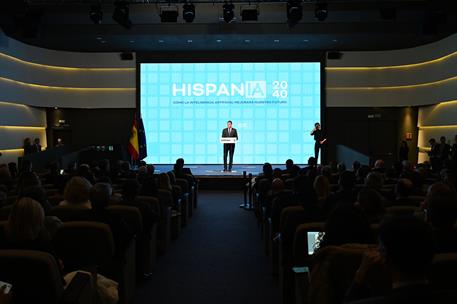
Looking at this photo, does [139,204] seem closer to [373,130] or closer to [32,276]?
[32,276]

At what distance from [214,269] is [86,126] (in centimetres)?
1328

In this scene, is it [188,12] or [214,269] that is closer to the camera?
[214,269]

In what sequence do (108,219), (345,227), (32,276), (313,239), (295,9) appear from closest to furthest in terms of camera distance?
1. (32,276)
2. (345,227)
3. (313,239)
4. (108,219)
5. (295,9)

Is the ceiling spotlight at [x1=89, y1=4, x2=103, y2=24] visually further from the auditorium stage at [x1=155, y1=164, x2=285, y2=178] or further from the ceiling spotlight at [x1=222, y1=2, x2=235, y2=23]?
the auditorium stage at [x1=155, y1=164, x2=285, y2=178]

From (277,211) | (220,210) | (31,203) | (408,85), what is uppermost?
(408,85)

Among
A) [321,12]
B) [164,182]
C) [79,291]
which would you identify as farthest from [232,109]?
[79,291]

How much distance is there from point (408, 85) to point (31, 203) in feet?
53.3

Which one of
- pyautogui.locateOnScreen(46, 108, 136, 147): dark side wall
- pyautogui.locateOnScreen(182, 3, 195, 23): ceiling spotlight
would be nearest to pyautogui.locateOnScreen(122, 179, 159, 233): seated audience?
pyautogui.locateOnScreen(182, 3, 195, 23): ceiling spotlight

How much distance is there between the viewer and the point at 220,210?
10359 mm

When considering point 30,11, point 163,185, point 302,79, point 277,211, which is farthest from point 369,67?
point 277,211

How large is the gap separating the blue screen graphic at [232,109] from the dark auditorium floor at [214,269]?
7.52 m

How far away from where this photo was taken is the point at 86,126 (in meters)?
18.1

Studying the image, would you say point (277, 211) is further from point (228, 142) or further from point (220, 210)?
point (228, 142)

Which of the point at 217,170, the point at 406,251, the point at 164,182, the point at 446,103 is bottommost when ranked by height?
the point at 217,170
